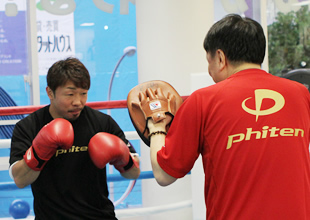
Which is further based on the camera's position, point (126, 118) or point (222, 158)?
point (126, 118)

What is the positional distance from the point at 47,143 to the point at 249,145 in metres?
0.70

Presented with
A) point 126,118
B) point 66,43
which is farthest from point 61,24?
point 126,118

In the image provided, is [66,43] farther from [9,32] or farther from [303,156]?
[303,156]

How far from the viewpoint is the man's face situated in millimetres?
1636

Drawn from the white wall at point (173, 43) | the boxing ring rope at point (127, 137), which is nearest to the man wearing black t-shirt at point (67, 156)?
the boxing ring rope at point (127, 137)

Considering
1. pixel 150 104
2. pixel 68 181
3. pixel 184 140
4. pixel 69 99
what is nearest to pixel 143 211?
pixel 68 181

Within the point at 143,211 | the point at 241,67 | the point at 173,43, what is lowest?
Result: the point at 143,211

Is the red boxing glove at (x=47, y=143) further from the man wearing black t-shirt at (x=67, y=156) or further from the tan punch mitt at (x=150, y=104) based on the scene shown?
the tan punch mitt at (x=150, y=104)

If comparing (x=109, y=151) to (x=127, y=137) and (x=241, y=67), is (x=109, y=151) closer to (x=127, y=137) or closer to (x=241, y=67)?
(x=241, y=67)

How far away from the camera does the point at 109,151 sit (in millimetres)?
1570

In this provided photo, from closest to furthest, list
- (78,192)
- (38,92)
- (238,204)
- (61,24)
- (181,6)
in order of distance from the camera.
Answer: (238,204)
(78,192)
(181,6)
(38,92)
(61,24)

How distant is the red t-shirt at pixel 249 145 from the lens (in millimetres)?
1175

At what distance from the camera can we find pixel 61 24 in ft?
17.2

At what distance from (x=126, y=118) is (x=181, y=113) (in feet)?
13.5
